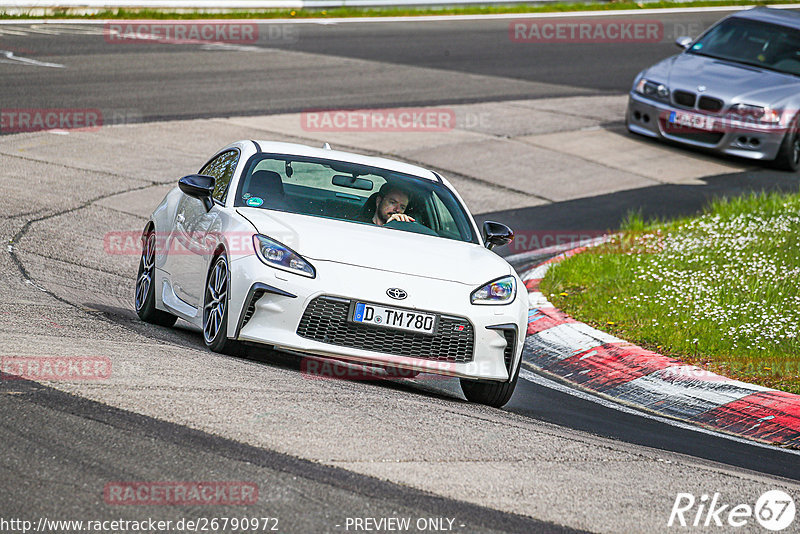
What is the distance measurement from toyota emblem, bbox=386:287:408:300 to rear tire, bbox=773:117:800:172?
36.5 feet

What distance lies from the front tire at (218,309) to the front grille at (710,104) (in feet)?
35.9

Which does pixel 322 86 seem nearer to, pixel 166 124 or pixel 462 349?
pixel 166 124

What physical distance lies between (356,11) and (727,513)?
88.5 ft

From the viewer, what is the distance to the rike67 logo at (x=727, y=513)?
5.04 metres

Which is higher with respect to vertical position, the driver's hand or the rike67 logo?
the driver's hand

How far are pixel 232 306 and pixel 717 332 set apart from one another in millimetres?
3950

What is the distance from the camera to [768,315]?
30.4ft

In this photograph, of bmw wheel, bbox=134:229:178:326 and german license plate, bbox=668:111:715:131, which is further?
german license plate, bbox=668:111:715:131

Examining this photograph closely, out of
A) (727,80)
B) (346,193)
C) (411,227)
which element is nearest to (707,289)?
(411,227)

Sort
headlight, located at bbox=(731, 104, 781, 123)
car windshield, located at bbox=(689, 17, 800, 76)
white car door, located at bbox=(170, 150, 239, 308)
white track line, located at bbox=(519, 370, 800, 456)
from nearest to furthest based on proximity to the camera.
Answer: white track line, located at bbox=(519, 370, 800, 456)
white car door, located at bbox=(170, 150, 239, 308)
headlight, located at bbox=(731, 104, 781, 123)
car windshield, located at bbox=(689, 17, 800, 76)

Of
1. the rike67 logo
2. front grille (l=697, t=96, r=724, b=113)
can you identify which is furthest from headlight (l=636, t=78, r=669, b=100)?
the rike67 logo

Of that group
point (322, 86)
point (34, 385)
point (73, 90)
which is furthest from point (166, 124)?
point (34, 385)

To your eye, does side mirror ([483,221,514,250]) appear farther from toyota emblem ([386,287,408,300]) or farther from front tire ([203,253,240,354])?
front tire ([203,253,240,354])

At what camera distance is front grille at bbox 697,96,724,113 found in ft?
54.7
